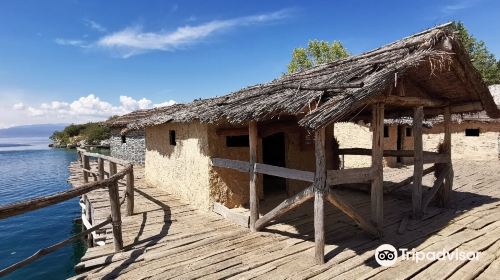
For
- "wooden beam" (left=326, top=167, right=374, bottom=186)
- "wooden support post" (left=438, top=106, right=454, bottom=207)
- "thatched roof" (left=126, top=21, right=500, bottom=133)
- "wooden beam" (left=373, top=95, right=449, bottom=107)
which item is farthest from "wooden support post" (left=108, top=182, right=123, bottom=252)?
"wooden support post" (left=438, top=106, right=454, bottom=207)

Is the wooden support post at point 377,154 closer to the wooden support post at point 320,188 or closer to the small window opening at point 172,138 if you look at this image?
the wooden support post at point 320,188

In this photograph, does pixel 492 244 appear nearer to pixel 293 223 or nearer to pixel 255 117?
pixel 293 223

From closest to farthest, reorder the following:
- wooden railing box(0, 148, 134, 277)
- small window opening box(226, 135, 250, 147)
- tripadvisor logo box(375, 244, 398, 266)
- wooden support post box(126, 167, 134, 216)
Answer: wooden railing box(0, 148, 134, 277)
tripadvisor logo box(375, 244, 398, 266)
wooden support post box(126, 167, 134, 216)
small window opening box(226, 135, 250, 147)

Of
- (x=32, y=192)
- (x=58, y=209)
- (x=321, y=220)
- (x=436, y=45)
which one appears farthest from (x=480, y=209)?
(x=32, y=192)

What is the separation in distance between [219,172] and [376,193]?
4026mm

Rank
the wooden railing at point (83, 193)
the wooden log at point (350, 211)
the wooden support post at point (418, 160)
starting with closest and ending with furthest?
the wooden railing at point (83, 193), the wooden log at point (350, 211), the wooden support post at point (418, 160)

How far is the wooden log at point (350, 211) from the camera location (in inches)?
208

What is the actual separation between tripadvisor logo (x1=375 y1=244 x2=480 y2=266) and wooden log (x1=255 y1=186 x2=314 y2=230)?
1.58 meters

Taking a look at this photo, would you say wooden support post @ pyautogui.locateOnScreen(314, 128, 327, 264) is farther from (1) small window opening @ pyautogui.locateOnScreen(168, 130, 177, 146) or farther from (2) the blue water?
(2) the blue water

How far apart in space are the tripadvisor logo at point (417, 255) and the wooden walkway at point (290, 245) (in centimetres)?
13

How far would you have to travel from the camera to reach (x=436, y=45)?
600 centimetres

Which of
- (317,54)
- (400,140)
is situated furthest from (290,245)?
(317,54)

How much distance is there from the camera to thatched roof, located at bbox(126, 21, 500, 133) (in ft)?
16.0

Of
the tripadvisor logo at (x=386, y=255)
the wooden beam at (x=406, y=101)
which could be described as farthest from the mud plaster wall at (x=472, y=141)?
the tripadvisor logo at (x=386, y=255)
